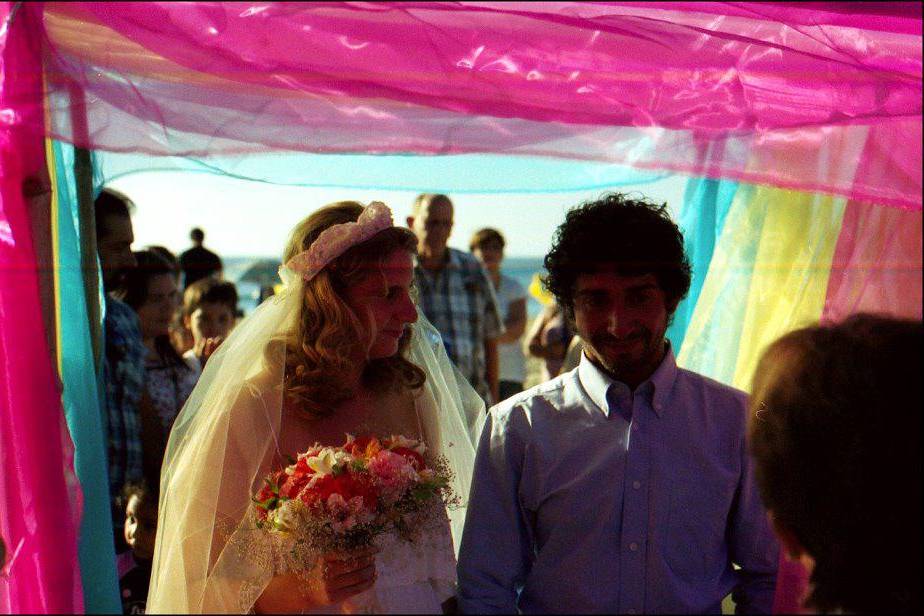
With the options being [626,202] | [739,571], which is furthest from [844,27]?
[739,571]

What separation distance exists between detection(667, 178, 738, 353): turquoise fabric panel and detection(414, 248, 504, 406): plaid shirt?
201 cm

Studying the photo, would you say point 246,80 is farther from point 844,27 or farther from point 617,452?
point 844,27

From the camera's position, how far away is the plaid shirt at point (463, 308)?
18.8ft

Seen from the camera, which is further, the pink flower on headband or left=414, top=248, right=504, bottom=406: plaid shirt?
left=414, top=248, right=504, bottom=406: plaid shirt

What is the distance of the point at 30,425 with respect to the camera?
2.56 metres

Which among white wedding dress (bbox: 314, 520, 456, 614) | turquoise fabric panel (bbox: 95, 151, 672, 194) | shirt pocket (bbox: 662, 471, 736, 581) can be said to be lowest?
white wedding dress (bbox: 314, 520, 456, 614)

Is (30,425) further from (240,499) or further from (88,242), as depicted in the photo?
(240,499)

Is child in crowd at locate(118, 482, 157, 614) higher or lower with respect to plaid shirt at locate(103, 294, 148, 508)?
lower

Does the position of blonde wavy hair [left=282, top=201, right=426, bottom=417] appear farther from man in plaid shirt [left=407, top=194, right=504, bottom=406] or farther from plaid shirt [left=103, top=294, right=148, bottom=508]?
man in plaid shirt [left=407, top=194, right=504, bottom=406]

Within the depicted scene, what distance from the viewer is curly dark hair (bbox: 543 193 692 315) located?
2.73 meters

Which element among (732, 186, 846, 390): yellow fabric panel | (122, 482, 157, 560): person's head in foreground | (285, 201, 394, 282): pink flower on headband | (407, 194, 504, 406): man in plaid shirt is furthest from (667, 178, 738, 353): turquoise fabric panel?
(122, 482, 157, 560): person's head in foreground

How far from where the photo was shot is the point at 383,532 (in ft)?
8.91

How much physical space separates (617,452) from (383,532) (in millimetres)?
651

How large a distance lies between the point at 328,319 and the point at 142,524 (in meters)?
1.39
